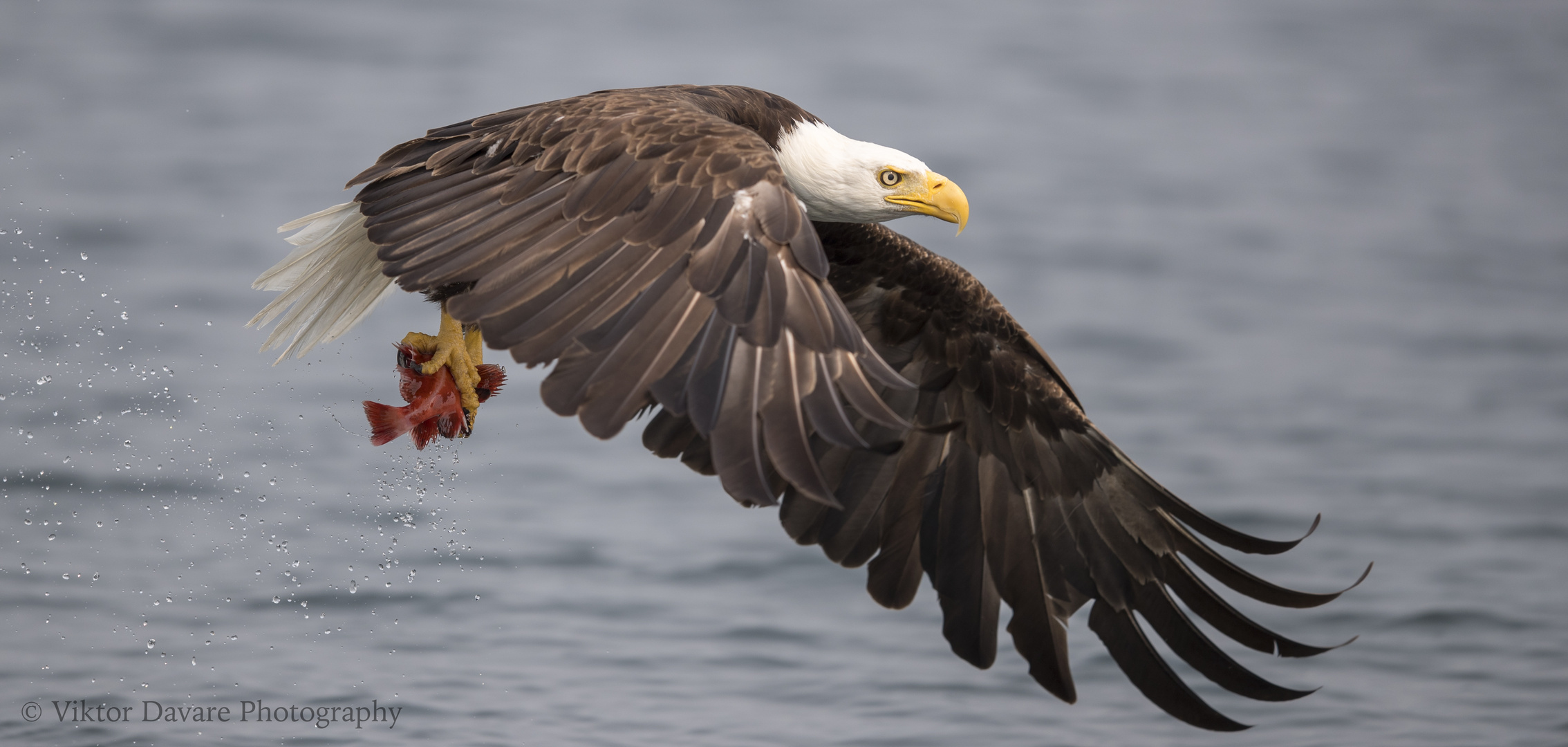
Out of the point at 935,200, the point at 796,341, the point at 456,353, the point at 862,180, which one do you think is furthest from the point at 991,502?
the point at 796,341

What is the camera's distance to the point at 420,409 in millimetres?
6145

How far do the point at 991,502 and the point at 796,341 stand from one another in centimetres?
210

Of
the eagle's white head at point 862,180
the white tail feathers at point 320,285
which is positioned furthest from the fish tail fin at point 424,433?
the eagle's white head at point 862,180

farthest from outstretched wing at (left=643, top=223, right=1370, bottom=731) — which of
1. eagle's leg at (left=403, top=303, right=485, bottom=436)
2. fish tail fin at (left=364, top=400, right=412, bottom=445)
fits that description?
fish tail fin at (left=364, top=400, right=412, bottom=445)

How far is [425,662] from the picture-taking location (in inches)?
316

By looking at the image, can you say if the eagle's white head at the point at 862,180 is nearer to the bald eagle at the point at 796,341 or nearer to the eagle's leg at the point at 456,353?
the bald eagle at the point at 796,341

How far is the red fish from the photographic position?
6.12 m

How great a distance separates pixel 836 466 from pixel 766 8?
1296 cm

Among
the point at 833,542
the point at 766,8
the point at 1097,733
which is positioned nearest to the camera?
the point at 833,542

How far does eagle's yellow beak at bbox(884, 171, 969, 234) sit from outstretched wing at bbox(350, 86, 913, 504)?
2.73 feet

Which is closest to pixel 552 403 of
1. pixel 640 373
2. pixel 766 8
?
pixel 640 373

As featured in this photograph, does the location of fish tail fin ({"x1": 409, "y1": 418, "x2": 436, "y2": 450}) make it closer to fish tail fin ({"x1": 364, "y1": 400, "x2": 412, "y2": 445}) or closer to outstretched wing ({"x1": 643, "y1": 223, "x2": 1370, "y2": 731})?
fish tail fin ({"x1": 364, "y1": 400, "x2": 412, "y2": 445})

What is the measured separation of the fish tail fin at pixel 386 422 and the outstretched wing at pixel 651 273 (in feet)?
2.70

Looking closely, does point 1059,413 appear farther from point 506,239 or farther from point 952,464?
point 506,239
